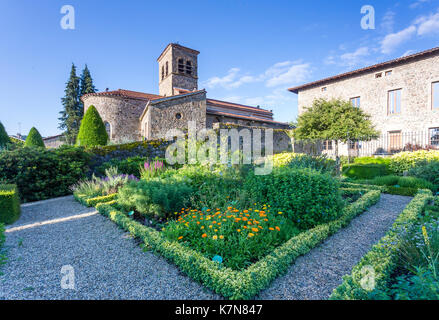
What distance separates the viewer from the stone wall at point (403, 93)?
48.8ft

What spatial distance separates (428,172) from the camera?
720cm

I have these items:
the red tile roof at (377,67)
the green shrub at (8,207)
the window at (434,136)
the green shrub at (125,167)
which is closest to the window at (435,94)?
the window at (434,136)

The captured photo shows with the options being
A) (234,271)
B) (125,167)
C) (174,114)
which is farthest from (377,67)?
(234,271)

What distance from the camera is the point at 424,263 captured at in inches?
87.3

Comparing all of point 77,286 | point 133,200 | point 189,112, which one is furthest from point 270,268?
point 189,112

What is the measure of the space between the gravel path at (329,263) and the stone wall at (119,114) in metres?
18.5

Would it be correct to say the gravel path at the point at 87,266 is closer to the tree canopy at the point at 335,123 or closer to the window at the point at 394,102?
the tree canopy at the point at 335,123

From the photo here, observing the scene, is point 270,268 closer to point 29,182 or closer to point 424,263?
point 424,263

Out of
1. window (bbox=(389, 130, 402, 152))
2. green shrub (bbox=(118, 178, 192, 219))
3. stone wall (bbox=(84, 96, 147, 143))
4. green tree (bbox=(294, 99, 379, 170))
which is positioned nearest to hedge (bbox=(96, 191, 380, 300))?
green shrub (bbox=(118, 178, 192, 219))

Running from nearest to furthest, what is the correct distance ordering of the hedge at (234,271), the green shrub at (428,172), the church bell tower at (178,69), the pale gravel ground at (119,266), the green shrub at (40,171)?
the hedge at (234,271) < the pale gravel ground at (119,266) < the green shrub at (40,171) < the green shrub at (428,172) < the church bell tower at (178,69)

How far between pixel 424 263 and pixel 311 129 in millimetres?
12347

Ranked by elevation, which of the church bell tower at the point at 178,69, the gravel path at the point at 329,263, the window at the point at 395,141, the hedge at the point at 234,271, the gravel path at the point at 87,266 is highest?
the church bell tower at the point at 178,69

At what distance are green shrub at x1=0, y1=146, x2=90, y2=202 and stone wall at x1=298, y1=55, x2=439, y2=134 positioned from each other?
13.5 metres

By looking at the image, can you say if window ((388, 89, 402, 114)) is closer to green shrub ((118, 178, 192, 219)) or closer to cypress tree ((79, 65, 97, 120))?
green shrub ((118, 178, 192, 219))
